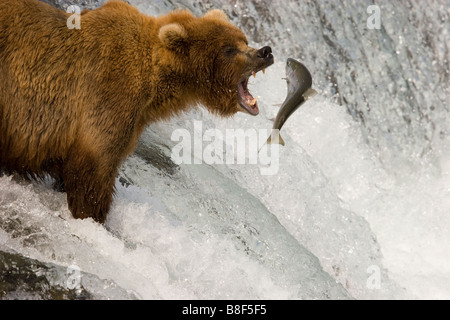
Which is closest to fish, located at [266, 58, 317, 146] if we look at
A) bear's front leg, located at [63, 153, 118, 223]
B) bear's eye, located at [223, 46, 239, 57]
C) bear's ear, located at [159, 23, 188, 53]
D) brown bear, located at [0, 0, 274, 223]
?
brown bear, located at [0, 0, 274, 223]

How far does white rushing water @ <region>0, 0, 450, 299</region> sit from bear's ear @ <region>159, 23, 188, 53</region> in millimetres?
1150

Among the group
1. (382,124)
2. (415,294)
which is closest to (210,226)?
(415,294)

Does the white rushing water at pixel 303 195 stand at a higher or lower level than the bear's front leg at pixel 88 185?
lower

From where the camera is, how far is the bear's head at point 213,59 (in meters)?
4.55

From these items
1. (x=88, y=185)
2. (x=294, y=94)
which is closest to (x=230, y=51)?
(x=294, y=94)

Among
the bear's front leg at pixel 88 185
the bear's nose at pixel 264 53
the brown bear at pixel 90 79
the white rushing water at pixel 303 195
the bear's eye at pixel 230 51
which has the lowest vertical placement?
the white rushing water at pixel 303 195

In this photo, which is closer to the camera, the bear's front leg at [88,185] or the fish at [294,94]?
the bear's front leg at [88,185]

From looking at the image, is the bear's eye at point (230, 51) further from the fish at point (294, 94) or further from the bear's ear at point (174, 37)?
the fish at point (294, 94)

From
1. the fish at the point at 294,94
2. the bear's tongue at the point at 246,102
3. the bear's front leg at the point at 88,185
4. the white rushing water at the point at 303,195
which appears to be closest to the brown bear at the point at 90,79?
the bear's front leg at the point at 88,185

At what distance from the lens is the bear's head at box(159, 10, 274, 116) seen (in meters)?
4.55

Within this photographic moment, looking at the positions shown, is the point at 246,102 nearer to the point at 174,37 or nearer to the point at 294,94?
the point at 294,94

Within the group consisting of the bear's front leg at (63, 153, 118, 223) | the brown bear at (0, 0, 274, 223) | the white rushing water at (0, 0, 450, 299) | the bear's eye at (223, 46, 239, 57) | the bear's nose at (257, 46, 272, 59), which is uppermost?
the bear's nose at (257, 46, 272, 59)

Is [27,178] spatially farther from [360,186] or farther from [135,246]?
[360,186]

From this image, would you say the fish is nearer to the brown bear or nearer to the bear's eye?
the brown bear
